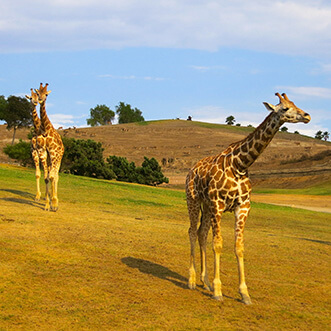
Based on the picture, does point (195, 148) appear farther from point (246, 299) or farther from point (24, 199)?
point (246, 299)

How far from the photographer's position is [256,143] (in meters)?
10.4

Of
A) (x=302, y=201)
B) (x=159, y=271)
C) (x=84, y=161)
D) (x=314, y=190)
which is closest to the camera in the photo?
(x=159, y=271)

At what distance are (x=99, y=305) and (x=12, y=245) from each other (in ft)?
14.8

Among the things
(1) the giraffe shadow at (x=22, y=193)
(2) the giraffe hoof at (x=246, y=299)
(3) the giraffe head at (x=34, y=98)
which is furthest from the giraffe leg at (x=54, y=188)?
(2) the giraffe hoof at (x=246, y=299)

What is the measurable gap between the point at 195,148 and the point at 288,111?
334ft

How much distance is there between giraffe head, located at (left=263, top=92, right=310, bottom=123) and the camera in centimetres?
970

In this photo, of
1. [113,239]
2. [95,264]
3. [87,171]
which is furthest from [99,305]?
[87,171]

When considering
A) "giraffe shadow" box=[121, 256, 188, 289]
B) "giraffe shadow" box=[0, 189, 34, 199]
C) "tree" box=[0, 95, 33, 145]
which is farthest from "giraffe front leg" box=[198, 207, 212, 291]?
"tree" box=[0, 95, 33, 145]

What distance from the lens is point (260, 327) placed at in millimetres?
9008

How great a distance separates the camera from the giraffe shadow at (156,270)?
461 inches

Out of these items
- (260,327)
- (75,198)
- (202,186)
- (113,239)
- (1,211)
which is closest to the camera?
(260,327)

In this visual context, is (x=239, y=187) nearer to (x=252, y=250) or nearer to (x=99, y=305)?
(x=99, y=305)

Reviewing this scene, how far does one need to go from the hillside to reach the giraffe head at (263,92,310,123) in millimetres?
64469

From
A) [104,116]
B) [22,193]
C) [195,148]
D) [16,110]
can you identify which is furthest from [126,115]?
[22,193]
